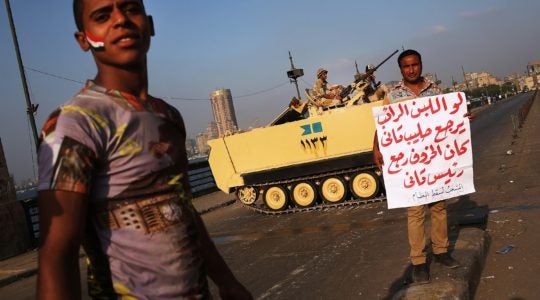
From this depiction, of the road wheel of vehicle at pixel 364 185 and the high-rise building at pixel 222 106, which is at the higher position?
the high-rise building at pixel 222 106

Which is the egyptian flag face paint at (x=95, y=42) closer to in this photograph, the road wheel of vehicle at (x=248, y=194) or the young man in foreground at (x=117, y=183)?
the young man in foreground at (x=117, y=183)

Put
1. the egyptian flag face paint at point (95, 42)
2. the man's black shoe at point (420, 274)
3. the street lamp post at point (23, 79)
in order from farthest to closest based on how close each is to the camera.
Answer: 1. the street lamp post at point (23, 79)
2. the man's black shoe at point (420, 274)
3. the egyptian flag face paint at point (95, 42)

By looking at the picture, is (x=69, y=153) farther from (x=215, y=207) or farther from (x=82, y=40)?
(x=215, y=207)

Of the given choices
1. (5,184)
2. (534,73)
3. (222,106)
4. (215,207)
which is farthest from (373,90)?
(534,73)

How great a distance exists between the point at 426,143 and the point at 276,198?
7204mm

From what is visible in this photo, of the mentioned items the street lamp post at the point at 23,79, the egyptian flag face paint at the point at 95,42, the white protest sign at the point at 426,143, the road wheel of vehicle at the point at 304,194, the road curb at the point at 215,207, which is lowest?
the road curb at the point at 215,207

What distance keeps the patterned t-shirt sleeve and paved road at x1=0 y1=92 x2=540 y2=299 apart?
3.92 m

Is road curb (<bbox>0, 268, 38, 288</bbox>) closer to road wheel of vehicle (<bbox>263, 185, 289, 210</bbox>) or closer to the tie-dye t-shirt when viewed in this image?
road wheel of vehicle (<bbox>263, 185, 289, 210</bbox>)

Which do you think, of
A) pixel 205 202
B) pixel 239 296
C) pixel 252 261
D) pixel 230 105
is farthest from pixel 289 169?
pixel 230 105

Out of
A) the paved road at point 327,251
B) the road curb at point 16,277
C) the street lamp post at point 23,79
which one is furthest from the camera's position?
the street lamp post at point 23,79

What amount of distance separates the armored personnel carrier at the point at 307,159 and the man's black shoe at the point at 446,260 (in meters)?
5.94

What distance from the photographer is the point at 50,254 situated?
1318 mm

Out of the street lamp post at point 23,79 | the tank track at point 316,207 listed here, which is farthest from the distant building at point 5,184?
the tank track at point 316,207

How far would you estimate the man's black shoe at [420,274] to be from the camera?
4348 mm
